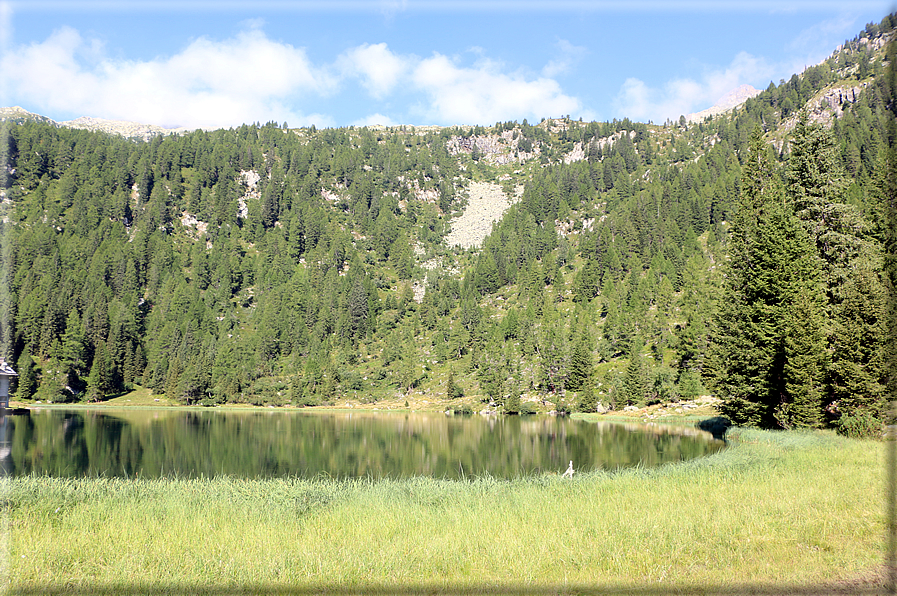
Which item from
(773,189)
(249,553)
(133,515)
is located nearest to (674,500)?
(249,553)

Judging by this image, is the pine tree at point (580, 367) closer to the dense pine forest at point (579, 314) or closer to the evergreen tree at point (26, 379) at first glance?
the dense pine forest at point (579, 314)

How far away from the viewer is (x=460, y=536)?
43.5 feet

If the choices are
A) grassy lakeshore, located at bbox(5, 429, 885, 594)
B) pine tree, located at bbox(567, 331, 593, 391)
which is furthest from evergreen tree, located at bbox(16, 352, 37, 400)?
grassy lakeshore, located at bbox(5, 429, 885, 594)

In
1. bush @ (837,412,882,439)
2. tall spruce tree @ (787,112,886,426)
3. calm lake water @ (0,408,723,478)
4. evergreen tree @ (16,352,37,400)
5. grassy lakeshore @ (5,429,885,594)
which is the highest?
tall spruce tree @ (787,112,886,426)

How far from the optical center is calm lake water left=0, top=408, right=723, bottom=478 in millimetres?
33969

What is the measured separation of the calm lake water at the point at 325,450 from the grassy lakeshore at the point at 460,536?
1152 centimetres

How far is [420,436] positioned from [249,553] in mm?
51733

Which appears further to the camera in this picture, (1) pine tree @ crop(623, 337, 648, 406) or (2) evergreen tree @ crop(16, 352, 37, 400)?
(2) evergreen tree @ crop(16, 352, 37, 400)

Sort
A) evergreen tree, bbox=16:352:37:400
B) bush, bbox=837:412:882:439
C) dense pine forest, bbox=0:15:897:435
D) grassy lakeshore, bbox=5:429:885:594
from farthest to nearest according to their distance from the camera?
evergreen tree, bbox=16:352:37:400
dense pine forest, bbox=0:15:897:435
bush, bbox=837:412:882:439
grassy lakeshore, bbox=5:429:885:594

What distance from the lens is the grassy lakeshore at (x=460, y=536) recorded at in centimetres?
1016

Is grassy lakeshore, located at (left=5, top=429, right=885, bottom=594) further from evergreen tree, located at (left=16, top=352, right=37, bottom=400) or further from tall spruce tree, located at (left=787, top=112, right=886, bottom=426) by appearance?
evergreen tree, located at (left=16, top=352, right=37, bottom=400)

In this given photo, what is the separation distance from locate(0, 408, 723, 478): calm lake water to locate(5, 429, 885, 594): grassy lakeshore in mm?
11519

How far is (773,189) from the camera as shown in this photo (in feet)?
156

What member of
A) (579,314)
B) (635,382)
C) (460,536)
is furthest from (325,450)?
(579,314)
